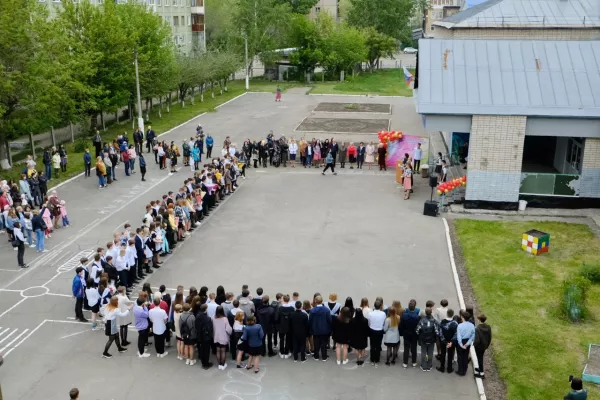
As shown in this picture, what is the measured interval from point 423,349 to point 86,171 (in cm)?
2035

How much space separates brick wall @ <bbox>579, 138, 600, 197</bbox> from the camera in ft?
76.4

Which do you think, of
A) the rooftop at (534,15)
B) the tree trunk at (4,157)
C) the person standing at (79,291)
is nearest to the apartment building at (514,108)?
the rooftop at (534,15)

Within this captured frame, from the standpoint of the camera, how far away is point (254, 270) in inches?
707

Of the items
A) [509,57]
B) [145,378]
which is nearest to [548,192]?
[509,57]

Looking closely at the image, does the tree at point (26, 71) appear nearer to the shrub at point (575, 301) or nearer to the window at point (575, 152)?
the window at point (575, 152)

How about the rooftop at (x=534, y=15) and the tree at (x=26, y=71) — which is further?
the rooftop at (x=534, y=15)

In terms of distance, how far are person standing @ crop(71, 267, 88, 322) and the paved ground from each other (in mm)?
292

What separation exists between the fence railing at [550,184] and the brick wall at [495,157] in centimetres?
43

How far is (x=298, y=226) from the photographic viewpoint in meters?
22.0

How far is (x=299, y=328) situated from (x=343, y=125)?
104 feet

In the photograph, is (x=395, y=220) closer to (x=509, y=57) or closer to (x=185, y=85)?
(x=509, y=57)

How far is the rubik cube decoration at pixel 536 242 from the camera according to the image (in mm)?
19109

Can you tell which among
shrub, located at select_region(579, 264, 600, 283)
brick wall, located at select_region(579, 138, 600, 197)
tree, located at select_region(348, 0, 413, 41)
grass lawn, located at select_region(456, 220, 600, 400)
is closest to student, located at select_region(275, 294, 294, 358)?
grass lawn, located at select_region(456, 220, 600, 400)

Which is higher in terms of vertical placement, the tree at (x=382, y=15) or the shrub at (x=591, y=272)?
the tree at (x=382, y=15)
